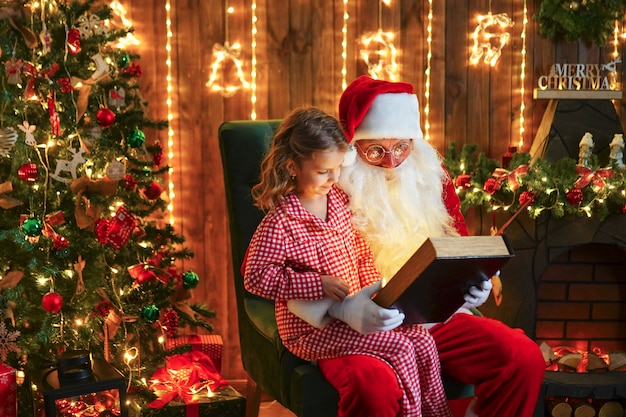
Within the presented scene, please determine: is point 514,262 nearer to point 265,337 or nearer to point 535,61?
point 535,61

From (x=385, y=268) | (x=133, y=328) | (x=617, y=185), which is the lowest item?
(x=133, y=328)

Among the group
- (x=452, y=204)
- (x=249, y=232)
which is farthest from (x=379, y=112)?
(x=249, y=232)

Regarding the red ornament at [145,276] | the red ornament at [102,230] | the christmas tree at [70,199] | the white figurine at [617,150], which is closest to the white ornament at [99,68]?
the christmas tree at [70,199]

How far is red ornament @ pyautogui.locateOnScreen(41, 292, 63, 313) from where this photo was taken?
7.32 ft

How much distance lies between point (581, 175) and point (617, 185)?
5.3 inches

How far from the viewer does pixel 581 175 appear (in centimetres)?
280

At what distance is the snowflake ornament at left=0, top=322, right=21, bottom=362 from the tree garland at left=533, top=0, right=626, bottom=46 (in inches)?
87.2

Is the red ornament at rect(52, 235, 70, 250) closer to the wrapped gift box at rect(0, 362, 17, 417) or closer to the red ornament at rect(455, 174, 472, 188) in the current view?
the wrapped gift box at rect(0, 362, 17, 417)

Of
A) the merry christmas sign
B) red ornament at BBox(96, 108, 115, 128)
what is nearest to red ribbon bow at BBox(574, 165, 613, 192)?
the merry christmas sign

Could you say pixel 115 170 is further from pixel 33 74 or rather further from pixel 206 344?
pixel 206 344

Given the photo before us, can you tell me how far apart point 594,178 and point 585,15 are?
0.67 m

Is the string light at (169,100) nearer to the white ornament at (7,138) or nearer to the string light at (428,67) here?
the white ornament at (7,138)

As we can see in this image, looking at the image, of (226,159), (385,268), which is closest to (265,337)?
(385,268)

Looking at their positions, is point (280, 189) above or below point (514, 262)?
above
